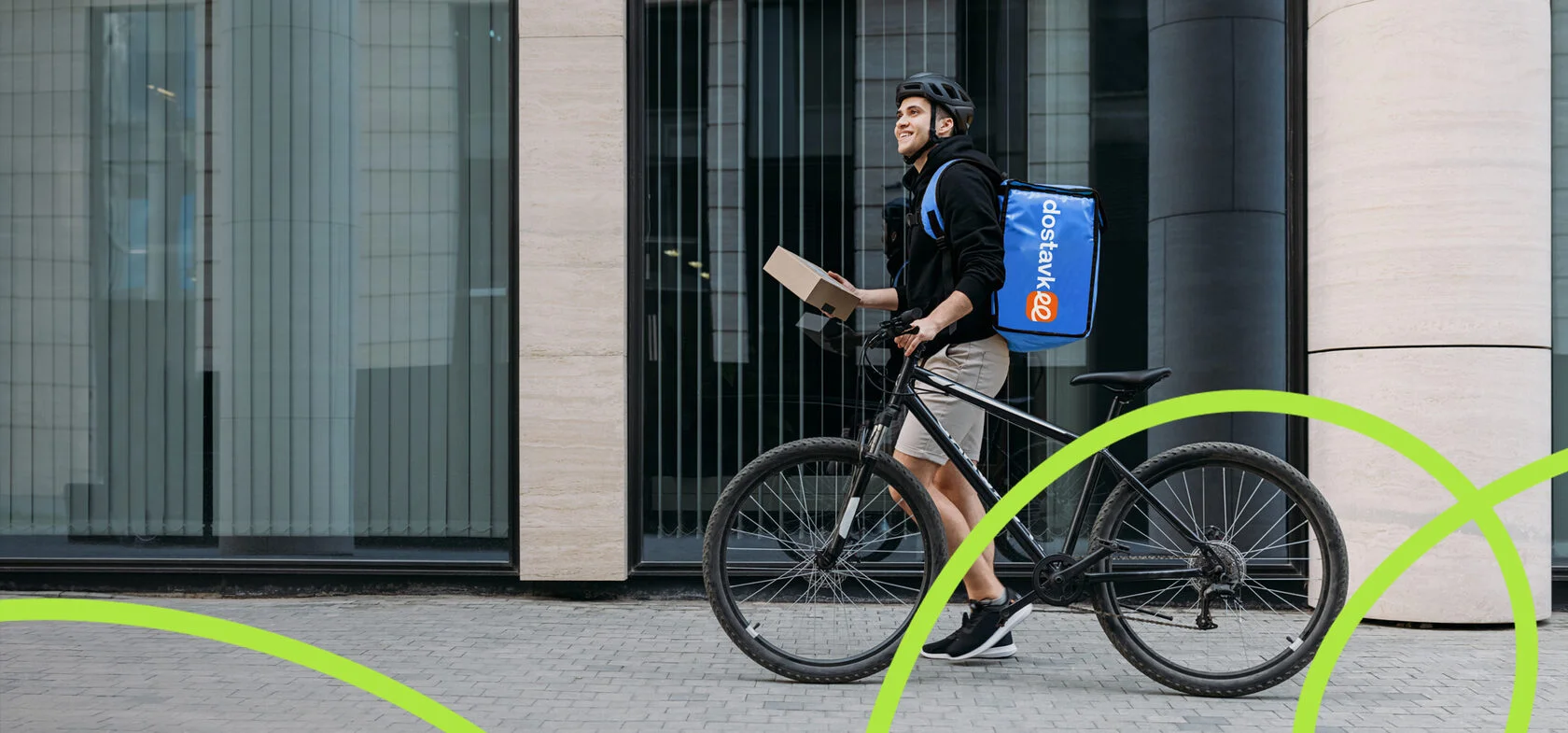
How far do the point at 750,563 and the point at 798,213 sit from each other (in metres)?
2.60

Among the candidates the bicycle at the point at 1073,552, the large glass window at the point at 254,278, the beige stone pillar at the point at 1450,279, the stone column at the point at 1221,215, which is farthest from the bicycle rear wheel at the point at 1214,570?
the large glass window at the point at 254,278

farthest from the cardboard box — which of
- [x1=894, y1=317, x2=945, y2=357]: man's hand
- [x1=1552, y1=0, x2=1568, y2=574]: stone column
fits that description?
[x1=1552, y1=0, x2=1568, y2=574]: stone column

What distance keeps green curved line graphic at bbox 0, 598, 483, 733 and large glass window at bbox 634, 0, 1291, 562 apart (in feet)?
6.67

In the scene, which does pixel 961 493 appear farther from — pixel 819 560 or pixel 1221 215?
pixel 1221 215

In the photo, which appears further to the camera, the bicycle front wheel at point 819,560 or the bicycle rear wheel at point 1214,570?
the bicycle front wheel at point 819,560

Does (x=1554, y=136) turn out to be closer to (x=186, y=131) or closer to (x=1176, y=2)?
(x=1176, y=2)

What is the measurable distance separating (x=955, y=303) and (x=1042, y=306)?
359mm

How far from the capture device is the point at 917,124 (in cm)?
524

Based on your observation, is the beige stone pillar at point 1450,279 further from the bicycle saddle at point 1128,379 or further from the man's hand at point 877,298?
the man's hand at point 877,298

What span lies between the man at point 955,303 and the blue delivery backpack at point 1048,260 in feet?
0.26

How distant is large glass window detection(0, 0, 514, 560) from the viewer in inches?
291

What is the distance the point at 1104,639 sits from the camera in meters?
5.97

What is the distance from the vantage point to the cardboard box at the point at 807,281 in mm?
5082

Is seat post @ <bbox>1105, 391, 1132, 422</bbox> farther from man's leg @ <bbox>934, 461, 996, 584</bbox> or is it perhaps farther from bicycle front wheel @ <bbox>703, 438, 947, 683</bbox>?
bicycle front wheel @ <bbox>703, 438, 947, 683</bbox>
